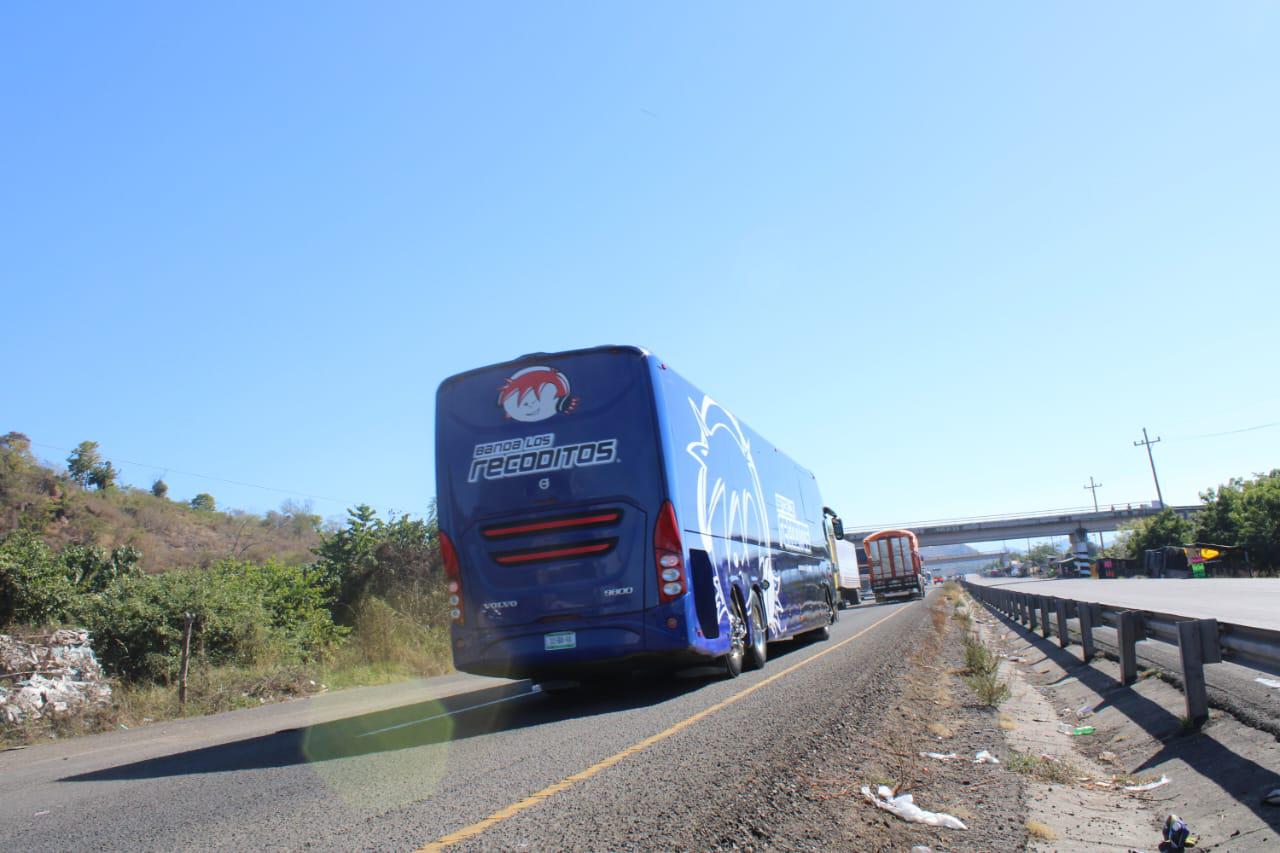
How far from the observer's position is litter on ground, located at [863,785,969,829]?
4418 millimetres

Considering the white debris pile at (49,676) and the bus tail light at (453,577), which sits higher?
the bus tail light at (453,577)

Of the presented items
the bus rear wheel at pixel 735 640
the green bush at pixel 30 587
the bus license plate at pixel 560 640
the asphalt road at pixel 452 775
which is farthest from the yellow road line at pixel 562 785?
the green bush at pixel 30 587

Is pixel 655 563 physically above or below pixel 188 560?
below

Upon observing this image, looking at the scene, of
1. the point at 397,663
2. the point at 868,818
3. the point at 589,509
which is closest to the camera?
the point at 868,818

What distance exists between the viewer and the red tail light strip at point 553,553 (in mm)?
9617

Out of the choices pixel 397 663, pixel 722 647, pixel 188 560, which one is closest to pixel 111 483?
pixel 188 560

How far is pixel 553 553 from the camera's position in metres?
9.70

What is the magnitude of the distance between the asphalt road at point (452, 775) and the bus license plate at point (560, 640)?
28.4 inches

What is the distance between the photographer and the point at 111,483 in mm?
70625

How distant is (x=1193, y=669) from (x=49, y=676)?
49.4ft

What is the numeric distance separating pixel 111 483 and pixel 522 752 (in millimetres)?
75394

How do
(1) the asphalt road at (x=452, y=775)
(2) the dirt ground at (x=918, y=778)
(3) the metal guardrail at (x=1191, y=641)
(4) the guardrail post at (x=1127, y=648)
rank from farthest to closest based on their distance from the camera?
(4) the guardrail post at (x=1127, y=648) → (3) the metal guardrail at (x=1191, y=641) → (1) the asphalt road at (x=452, y=775) → (2) the dirt ground at (x=918, y=778)

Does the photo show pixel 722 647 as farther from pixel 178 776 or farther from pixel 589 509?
pixel 178 776

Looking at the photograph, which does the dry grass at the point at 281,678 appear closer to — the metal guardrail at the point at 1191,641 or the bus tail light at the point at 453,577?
the bus tail light at the point at 453,577
